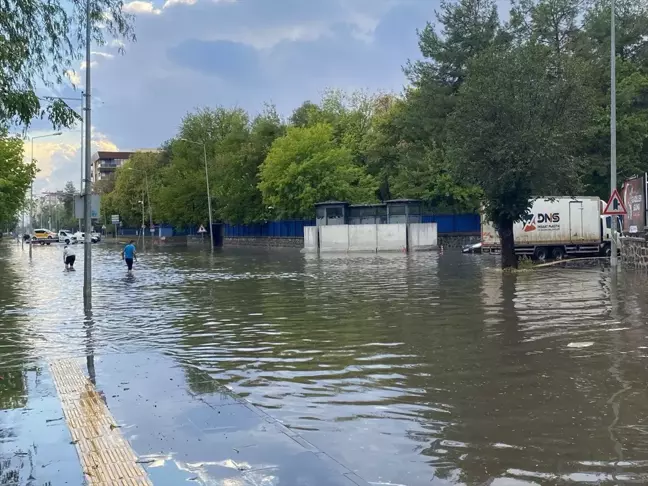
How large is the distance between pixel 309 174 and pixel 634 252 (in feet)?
114

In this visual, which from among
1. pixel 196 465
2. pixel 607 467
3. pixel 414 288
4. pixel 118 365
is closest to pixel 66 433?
pixel 196 465

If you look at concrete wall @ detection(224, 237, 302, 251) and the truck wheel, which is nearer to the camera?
the truck wheel

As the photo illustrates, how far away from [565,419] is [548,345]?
4.01 meters

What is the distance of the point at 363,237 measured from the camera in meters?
47.9

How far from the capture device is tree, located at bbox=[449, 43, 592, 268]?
23.7 m

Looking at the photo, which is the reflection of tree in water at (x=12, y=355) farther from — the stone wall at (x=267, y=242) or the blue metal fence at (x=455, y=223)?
the stone wall at (x=267, y=242)

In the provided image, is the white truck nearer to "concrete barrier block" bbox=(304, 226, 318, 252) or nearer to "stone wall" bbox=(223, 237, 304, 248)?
"concrete barrier block" bbox=(304, 226, 318, 252)

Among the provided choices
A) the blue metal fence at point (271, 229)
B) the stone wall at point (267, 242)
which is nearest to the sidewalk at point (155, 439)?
the blue metal fence at point (271, 229)

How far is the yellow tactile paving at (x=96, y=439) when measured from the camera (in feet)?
16.7

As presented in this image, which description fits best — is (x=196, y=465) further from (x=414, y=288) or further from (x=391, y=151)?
(x=391, y=151)

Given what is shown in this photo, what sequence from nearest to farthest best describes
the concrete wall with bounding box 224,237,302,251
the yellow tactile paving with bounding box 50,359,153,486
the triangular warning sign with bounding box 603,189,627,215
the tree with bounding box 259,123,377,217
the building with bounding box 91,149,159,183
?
the yellow tactile paving with bounding box 50,359,153,486 < the triangular warning sign with bounding box 603,189,627,215 < the tree with bounding box 259,123,377,217 < the concrete wall with bounding box 224,237,302,251 < the building with bounding box 91,149,159,183

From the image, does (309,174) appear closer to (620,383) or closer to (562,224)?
(562,224)

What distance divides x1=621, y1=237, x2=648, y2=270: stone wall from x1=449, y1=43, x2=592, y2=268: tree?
295cm

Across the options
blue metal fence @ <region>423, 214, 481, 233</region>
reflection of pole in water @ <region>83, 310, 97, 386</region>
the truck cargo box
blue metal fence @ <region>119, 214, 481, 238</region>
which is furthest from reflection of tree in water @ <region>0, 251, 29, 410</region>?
blue metal fence @ <region>119, 214, 481, 238</region>
